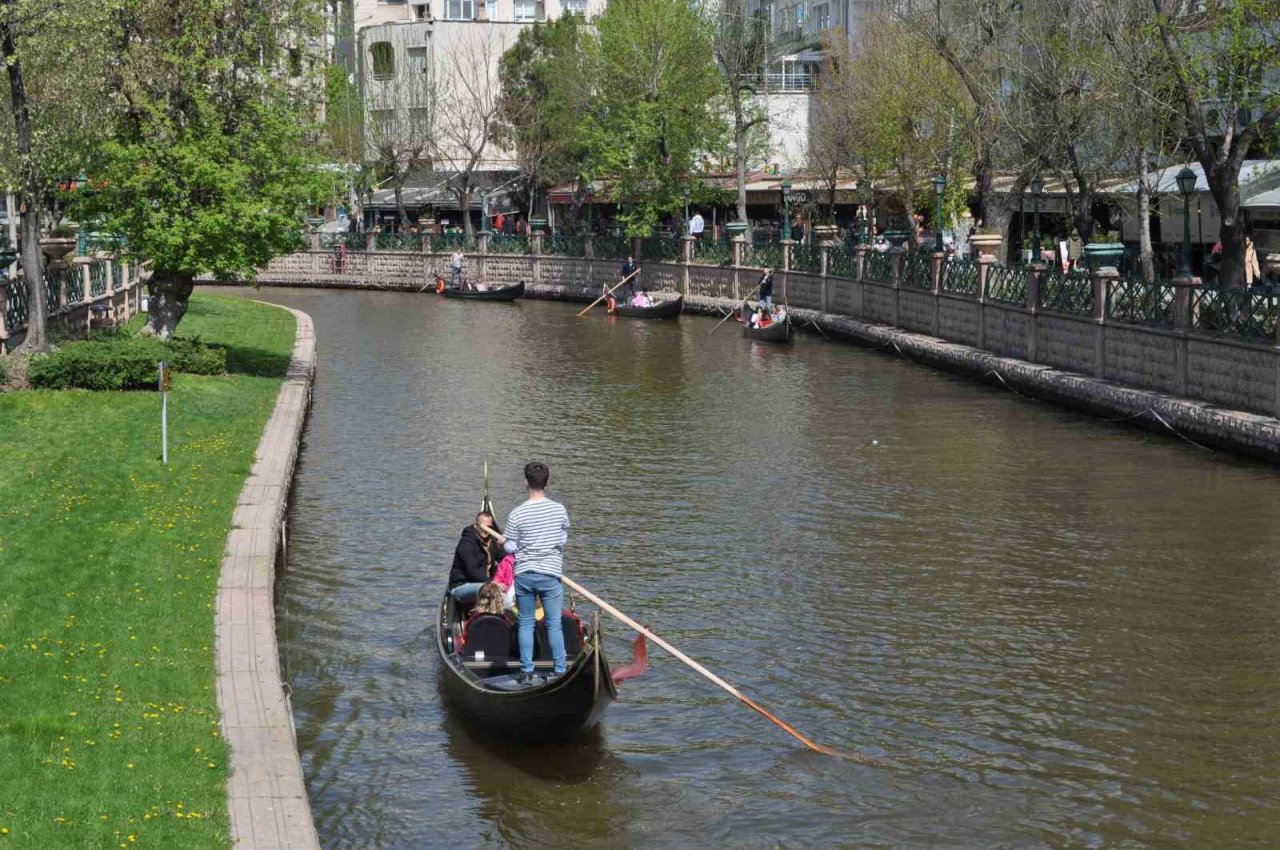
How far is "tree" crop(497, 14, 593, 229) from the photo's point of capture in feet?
267

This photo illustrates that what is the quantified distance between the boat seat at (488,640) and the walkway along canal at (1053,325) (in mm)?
16313

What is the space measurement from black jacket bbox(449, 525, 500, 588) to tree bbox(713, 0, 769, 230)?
4920 cm

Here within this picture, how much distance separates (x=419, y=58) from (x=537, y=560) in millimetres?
84019

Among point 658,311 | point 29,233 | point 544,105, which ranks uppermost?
point 544,105

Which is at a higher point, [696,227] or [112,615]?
[696,227]

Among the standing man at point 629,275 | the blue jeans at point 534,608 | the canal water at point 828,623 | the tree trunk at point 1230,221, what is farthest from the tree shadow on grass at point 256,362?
the standing man at point 629,275

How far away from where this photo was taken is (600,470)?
28.9m

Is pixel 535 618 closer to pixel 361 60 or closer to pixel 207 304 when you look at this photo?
pixel 207 304

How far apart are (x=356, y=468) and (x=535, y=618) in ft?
46.8

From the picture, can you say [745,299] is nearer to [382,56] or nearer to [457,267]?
[457,267]

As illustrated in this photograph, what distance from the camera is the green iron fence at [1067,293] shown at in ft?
119

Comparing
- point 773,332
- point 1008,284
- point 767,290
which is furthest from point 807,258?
point 1008,284

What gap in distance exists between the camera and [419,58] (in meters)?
95.2

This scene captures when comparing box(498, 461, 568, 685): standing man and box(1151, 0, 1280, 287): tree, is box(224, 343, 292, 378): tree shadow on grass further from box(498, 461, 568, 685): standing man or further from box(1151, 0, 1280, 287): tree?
box(498, 461, 568, 685): standing man
